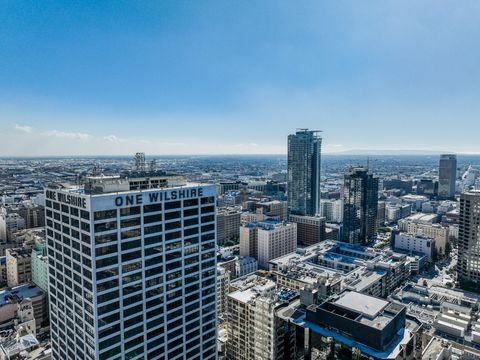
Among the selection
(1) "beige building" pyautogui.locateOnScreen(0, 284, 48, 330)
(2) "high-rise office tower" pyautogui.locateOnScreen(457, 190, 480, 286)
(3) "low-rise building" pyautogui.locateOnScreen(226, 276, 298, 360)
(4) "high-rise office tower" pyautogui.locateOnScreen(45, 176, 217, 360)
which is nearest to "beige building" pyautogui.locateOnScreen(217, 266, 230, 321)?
(3) "low-rise building" pyautogui.locateOnScreen(226, 276, 298, 360)

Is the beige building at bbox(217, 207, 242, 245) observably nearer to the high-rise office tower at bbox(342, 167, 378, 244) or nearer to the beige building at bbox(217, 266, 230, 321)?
the high-rise office tower at bbox(342, 167, 378, 244)

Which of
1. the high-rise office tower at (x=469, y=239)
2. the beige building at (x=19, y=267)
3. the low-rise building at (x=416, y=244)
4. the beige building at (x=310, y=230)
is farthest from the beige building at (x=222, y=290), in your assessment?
the low-rise building at (x=416, y=244)

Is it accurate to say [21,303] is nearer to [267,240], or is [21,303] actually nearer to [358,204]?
[267,240]

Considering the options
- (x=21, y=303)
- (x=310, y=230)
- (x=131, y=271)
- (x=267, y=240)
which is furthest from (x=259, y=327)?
(x=310, y=230)

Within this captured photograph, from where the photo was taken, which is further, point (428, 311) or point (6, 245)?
point (6, 245)

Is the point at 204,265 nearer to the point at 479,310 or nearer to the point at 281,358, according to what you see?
the point at 281,358

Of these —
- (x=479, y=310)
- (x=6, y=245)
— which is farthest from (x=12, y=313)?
(x=479, y=310)
